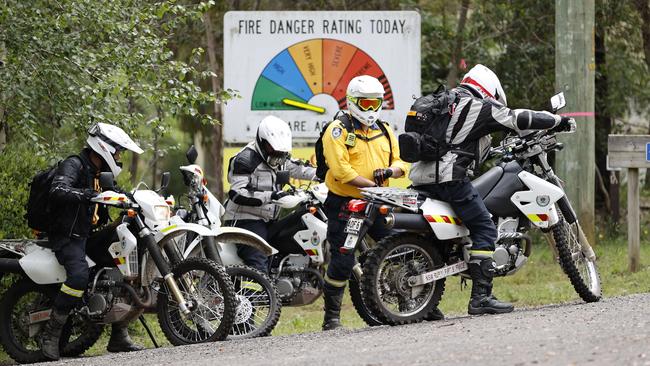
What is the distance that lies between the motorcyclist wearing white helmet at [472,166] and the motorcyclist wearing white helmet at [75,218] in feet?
7.89

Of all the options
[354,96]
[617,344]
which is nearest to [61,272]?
[354,96]

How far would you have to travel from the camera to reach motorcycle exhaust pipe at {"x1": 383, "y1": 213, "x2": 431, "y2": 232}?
1098cm

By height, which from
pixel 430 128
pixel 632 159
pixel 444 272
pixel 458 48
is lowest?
pixel 444 272

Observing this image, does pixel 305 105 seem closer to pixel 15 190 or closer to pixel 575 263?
pixel 15 190

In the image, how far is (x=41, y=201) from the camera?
11.5 metres

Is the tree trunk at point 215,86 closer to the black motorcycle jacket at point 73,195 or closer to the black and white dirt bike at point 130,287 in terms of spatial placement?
the black and white dirt bike at point 130,287

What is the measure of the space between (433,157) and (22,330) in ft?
12.2

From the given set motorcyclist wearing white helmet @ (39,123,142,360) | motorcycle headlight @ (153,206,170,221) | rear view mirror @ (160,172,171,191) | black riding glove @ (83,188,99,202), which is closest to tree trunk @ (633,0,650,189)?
rear view mirror @ (160,172,171,191)

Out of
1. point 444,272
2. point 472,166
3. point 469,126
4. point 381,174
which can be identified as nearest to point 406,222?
point 444,272

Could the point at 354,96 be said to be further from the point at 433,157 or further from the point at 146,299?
the point at 146,299

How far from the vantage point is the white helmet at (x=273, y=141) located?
41.8 feet

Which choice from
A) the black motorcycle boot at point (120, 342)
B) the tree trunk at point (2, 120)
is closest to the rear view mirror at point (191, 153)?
the black motorcycle boot at point (120, 342)

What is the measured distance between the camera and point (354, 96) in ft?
38.1

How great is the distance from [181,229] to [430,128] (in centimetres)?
208
